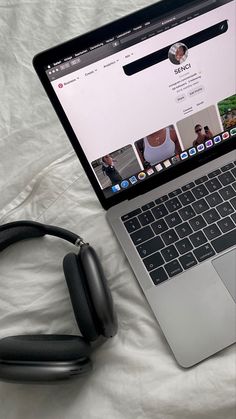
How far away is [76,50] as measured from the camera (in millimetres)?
573

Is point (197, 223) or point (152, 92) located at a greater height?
point (152, 92)

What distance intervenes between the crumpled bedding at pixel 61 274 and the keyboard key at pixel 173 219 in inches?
3.5

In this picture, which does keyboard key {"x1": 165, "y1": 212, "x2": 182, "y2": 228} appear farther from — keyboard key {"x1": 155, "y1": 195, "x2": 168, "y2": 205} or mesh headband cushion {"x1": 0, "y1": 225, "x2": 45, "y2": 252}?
mesh headband cushion {"x1": 0, "y1": 225, "x2": 45, "y2": 252}

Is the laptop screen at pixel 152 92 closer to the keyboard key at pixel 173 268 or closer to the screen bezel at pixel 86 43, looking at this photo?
the screen bezel at pixel 86 43

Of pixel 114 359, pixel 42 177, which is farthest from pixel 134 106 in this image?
pixel 114 359

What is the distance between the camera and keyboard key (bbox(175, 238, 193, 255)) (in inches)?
26.4

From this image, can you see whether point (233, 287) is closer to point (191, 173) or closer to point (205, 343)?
point (205, 343)

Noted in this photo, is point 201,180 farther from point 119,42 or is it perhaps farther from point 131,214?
point 119,42

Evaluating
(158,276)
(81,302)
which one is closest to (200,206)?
(158,276)

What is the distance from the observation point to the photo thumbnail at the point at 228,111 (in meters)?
0.69

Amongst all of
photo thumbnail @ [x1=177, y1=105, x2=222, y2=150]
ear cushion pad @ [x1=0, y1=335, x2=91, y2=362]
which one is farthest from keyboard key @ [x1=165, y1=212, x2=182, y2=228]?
ear cushion pad @ [x1=0, y1=335, x2=91, y2=362]

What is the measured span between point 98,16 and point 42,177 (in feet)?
1.15

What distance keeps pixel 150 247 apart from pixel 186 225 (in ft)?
0.20

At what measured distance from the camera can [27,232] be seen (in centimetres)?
73
